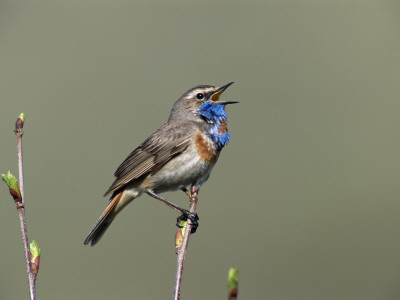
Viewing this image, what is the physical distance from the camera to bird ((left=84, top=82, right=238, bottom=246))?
572 centimetres

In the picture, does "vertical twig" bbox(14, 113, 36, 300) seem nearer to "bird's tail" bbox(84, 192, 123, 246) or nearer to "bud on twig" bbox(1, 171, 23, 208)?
"bud on twig" bbox(1, 171, 23, 208)

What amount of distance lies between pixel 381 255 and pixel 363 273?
3.02ft

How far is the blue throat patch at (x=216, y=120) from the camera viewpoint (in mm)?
5848

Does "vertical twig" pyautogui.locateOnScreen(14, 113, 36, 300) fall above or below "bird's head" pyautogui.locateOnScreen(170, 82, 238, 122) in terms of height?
below

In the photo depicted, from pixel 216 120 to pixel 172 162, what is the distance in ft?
2.08

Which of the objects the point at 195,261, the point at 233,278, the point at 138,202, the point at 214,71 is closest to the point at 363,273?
the point at 195,261

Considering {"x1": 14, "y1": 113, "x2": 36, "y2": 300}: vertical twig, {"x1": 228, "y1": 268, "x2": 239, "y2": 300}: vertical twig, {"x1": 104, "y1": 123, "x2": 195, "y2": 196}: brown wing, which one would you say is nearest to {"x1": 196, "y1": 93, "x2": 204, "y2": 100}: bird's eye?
{"x1": 104, "y1": 123, "x2": 195, "y2": 196}: brown wing

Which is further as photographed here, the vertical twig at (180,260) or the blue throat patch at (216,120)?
the blue throat patch at (216,120)

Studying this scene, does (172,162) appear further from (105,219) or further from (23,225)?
(23,225)

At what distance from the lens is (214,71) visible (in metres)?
16.8

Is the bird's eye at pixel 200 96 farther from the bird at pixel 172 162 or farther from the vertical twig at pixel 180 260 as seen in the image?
the vertical twig at pixel 180 260

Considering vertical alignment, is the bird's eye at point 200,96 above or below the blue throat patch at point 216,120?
above

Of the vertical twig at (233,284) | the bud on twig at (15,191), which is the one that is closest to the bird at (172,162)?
the bud on twig at (15,191)

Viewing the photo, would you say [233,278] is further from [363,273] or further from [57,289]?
[363,273]
